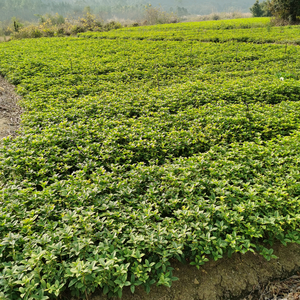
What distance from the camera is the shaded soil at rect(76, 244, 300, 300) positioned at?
2520 mm

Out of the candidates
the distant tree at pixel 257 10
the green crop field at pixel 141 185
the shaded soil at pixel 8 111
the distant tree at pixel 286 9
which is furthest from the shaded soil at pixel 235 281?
the distant tree at pixel 257 10

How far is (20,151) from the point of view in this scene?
4195mm

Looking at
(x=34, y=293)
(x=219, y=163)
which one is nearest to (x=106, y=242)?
(x=34, y=293)

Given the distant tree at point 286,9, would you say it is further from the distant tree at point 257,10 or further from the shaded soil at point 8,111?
the shaded soil at point 8,111

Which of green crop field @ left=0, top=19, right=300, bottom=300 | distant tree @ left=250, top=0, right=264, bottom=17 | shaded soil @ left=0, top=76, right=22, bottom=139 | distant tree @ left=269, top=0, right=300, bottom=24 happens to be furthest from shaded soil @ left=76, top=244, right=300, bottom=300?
distant tree @ left=250, top=0, right=264, bottom=17

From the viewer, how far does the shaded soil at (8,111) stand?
5864 mm

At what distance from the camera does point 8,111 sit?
7.06 m

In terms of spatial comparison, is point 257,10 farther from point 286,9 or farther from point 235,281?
point 235,281

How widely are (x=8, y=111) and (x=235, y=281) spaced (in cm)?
782

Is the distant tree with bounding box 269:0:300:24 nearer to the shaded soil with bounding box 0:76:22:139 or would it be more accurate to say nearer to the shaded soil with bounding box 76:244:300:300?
the shaded soil with bounding box 0:76:22:139

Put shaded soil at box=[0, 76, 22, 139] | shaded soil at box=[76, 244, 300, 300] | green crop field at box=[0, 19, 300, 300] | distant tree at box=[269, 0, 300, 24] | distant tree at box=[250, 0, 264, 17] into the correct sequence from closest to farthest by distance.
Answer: green crop field at box=[0, 19, 300, 300], shaded soil at box=[76, 244, 300, 300], shaded soil at box=[0, 76, 22, 139], distant tree at box=[269, 0, 300, 24], distant tree at box=[250, 0, 264, 17]

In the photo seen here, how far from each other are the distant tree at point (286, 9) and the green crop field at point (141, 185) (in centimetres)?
2330

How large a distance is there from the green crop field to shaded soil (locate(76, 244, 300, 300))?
0.51ft

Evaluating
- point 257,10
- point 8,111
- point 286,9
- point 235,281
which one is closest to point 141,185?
point 235,281
